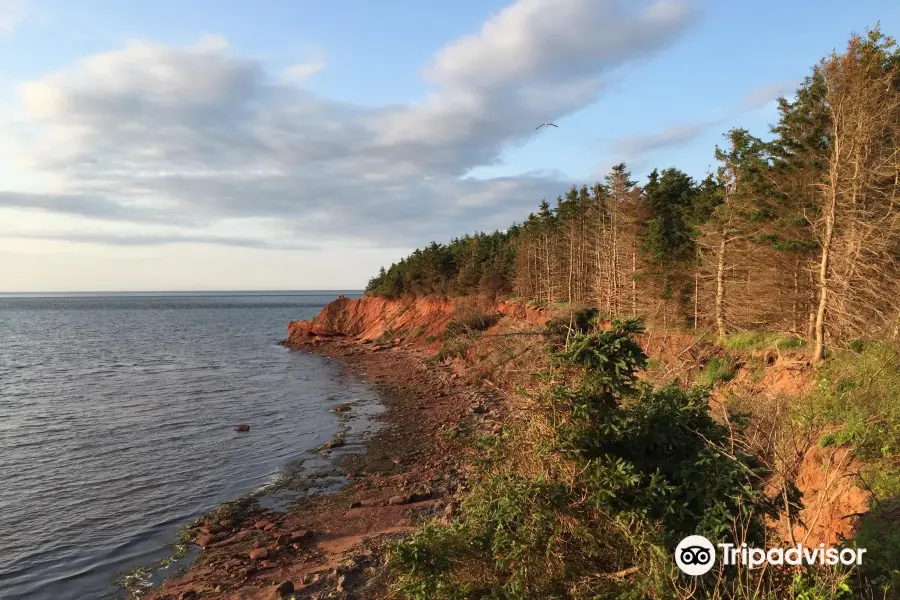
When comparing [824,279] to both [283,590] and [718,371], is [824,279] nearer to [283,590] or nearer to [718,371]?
[718,371]

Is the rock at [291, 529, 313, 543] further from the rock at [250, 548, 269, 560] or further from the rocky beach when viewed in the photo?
the rock at [250, 548, 269, 560]

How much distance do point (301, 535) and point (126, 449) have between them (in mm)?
13866

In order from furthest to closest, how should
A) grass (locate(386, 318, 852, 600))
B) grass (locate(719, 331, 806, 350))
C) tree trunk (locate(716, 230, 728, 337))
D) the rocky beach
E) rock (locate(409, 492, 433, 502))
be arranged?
tree trunk (locate(716, 230, 728, 337)), grass (locate(719, 331, 806, 350)), rock (locate(409, 492, 433, 502)), the rocky beach, grass (locate(386, 318, 852, 600))

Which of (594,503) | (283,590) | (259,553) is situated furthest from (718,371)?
(259,553)

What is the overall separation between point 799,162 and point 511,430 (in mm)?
23657

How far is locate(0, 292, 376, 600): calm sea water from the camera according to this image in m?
14.6

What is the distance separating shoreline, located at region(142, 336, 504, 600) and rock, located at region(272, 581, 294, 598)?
2 centimetres

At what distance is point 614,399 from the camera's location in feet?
28.8

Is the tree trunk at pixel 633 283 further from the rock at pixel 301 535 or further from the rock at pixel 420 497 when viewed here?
the rock at pixel 301 535

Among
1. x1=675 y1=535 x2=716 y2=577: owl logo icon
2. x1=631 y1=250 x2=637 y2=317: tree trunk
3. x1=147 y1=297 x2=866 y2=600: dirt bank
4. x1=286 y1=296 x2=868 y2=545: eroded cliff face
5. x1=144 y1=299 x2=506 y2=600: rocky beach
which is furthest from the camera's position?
x1=631 y1=250 x2=637 y2=317: tree trunk

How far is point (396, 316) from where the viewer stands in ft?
226

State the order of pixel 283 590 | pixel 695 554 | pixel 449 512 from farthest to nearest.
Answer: pixel 449 512 → pixel 283 590 → pixel 695 554

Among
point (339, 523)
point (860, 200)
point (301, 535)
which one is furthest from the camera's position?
point (860, 200)

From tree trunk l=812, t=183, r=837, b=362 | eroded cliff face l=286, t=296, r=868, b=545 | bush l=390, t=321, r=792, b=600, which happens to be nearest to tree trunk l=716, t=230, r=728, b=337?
eroded cliff face l=286, t=296, r=868, b=545
